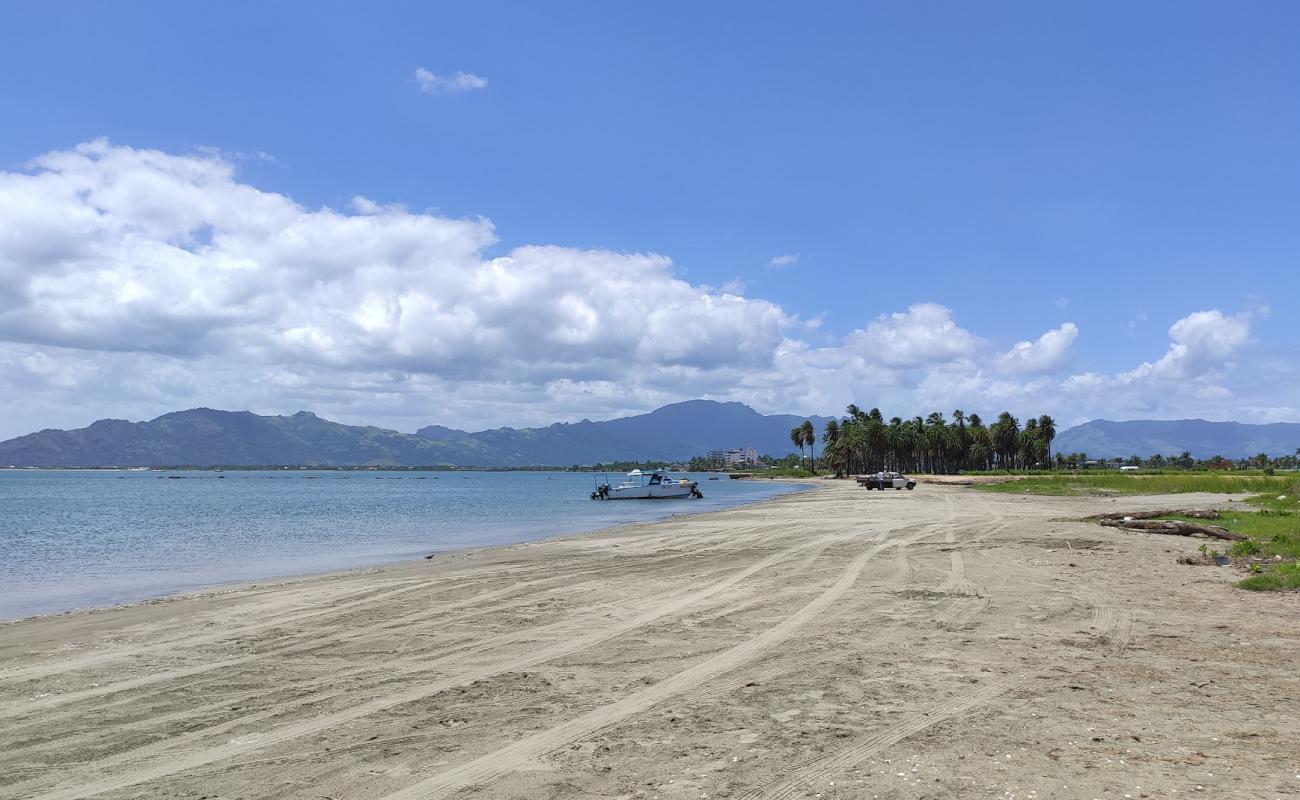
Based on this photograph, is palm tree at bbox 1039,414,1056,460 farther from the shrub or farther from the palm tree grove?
the shrub

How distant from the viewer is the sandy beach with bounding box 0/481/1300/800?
586 cm

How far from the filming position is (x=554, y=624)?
12164 millimetres

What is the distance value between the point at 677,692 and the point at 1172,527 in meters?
24.2

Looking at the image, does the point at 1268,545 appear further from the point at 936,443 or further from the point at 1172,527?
the point at 936,443

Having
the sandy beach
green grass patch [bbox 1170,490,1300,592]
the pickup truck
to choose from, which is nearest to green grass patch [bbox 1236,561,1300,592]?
green grass patch [bbox 1170,490,1300,592]

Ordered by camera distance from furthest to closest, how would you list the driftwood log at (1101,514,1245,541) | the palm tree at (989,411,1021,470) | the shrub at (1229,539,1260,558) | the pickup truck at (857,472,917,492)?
1. the palm tree at (989,411,1021,470)
2. the pickup truck at (857,472,917,492)
3. the driftwood log at (1101,514,1245,541)
4. the shrub at (1229,539,1260,558)

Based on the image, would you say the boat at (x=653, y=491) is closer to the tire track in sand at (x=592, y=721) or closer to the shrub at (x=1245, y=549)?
the shrub at (x=1245, y=549)

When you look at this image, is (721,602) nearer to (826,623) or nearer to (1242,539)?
(826,623)

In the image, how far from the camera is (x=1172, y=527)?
1003 inches

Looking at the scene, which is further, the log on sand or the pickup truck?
the pickup truck

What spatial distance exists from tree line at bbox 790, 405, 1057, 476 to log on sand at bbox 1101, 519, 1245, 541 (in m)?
131

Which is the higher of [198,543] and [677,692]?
[677,692]

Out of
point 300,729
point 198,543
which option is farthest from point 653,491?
point 300,729

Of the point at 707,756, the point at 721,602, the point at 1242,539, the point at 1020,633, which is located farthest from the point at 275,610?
the point at 1242,539
